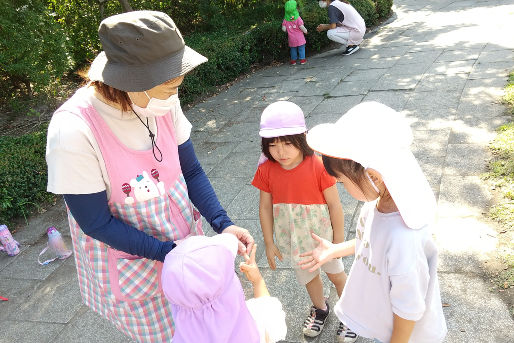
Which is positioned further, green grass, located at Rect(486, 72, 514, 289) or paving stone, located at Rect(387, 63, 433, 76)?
paving stone, located at Rect(387, 63, 433, 76)

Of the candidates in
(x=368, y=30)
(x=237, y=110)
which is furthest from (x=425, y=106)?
(x=368, y=30)

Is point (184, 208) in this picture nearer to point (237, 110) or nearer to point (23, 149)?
point (23, 149)

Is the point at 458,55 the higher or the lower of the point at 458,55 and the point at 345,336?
the lower

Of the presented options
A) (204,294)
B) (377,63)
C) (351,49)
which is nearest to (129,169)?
(204,294)

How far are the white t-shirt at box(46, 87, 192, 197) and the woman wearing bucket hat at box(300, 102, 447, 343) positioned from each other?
0.75 meters

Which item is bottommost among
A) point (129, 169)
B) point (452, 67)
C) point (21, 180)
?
point (452, 67)

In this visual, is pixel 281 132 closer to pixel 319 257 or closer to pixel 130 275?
pixel 319 257

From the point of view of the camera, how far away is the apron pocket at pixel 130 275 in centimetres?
169

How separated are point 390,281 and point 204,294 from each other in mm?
672

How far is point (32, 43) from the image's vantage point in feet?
17.7

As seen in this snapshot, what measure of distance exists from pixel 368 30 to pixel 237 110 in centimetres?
553

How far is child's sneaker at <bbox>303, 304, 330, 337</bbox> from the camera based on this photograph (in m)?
2.51

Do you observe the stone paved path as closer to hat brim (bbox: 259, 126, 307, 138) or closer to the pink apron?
the pink apron

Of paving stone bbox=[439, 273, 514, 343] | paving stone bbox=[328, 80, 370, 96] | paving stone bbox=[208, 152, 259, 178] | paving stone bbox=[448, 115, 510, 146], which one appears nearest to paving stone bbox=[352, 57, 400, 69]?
paving stone bbox=[328, 80, 370, 96]
